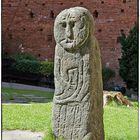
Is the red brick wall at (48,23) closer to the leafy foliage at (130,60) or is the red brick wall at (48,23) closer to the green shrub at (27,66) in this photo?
the green shrub at (27,66)

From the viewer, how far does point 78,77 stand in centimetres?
567

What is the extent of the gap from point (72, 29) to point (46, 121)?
357cm

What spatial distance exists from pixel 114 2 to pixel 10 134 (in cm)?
1522

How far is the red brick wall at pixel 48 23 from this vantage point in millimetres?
21844

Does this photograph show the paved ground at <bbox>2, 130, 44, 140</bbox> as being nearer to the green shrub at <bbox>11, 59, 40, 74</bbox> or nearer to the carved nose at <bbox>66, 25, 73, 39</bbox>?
the carved nose at <bbox>66, 25, 73, 39</bbox>

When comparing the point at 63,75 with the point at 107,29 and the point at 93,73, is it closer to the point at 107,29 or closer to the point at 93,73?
the point at 93,73

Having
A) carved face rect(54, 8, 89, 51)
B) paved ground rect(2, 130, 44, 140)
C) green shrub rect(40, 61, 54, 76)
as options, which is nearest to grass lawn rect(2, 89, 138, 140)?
paved ground rect(2, 130, 44, 140)

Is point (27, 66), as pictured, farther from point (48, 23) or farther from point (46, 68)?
point (48, 23)

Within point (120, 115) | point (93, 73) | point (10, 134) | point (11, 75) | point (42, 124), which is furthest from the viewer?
point (11, 75)

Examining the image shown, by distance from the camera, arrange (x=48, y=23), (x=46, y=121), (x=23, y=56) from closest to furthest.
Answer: (x=46, y=121) → (x=23, y=56) → (x=48, y=23)

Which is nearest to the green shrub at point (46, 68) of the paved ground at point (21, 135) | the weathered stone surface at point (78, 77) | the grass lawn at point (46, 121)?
the grass lawn at point (46, 121)

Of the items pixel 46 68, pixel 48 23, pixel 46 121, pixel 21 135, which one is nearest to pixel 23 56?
pixel 46 68

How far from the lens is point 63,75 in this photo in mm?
5750

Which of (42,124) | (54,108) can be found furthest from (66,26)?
(42,124)
